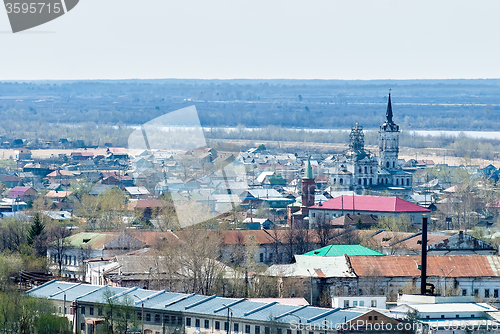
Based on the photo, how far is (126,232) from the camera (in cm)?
3616

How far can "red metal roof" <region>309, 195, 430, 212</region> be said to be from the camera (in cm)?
4731

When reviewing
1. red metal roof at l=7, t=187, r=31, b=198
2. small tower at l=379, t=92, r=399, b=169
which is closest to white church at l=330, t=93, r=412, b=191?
small tower at l=379, t=92, r=399, b=169

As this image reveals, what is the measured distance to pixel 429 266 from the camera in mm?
29297

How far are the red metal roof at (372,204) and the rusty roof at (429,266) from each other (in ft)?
56.1

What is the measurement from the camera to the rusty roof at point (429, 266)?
28.8m

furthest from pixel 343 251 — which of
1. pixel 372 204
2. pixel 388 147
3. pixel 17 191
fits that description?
pixel 388 147

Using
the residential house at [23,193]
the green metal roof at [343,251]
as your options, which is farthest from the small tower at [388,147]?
the green metal roof at [343,251]

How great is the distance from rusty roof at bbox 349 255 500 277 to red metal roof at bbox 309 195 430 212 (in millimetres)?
17088

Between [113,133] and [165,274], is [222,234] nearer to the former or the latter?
[165,274]

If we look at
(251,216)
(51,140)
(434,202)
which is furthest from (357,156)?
(51,140)

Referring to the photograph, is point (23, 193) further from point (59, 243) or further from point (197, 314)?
point (197, 314)

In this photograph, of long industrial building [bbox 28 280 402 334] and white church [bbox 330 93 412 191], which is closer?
long industrial building [bbox 28 280 402 334]

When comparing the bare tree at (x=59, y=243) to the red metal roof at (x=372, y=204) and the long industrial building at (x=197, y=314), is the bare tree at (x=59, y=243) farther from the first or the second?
the red metal roof at (x=372, y=204)

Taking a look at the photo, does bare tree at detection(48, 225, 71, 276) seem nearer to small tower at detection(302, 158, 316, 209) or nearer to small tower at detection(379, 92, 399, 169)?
small tower at detection(302, 158, 316, 209)
